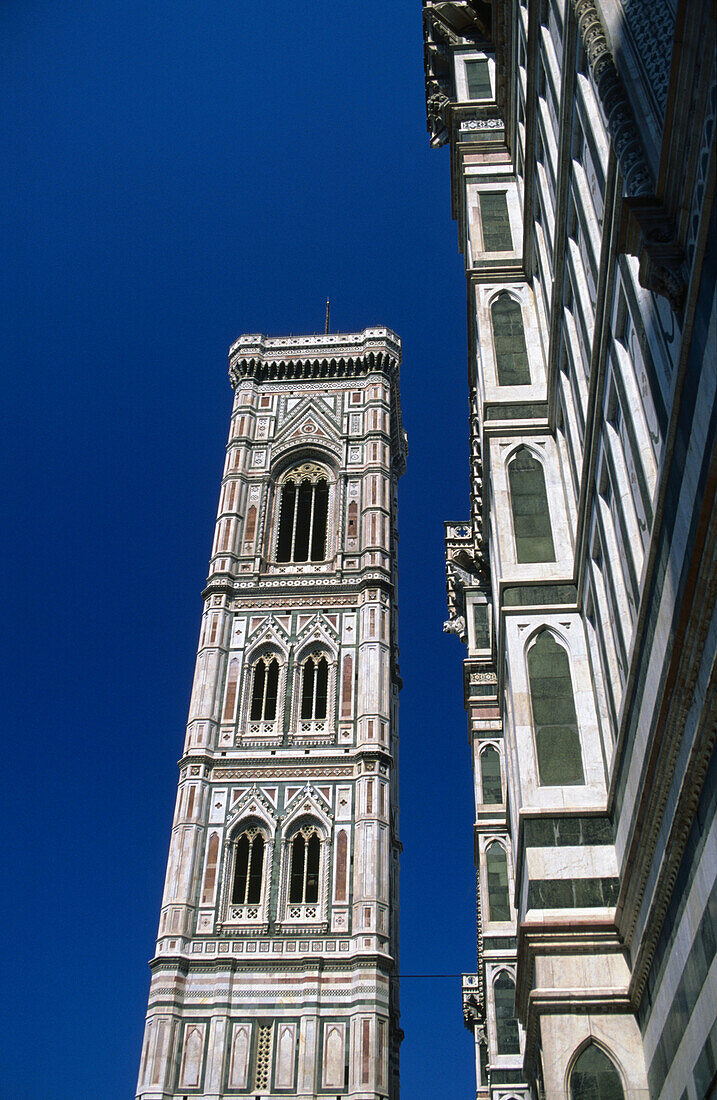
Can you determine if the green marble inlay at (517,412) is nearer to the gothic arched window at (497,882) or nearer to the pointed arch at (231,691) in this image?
the gothic arched window at (497,882)

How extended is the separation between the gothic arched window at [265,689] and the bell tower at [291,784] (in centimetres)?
6

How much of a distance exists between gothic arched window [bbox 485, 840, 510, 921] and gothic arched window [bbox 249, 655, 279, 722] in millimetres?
16840

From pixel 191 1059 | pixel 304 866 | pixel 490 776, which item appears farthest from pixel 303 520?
pixel 490 776

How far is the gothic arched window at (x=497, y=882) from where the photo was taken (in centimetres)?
1830

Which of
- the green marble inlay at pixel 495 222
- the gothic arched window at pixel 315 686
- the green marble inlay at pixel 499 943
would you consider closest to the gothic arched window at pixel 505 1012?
the green marble inlay at pixel 499 943

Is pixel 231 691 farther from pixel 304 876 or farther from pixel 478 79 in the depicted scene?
pixel 478 79

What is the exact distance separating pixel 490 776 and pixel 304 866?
1305 centimetres

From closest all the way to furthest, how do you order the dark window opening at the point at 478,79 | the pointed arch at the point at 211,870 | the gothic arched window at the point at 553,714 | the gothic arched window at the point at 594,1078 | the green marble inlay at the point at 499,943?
the gothic arched window at the point at 594,1078
the gothic arched window at the point at 553,714
the dark window opening at the point at 478,79
the green marble inlay at the point at 499,943
the pointed arch at the point at 211,870

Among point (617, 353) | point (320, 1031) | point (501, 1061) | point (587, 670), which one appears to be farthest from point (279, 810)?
point (617, 353)

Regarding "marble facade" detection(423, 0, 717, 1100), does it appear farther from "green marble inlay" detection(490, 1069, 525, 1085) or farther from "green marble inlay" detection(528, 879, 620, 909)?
"green marble inlay" detection(490, 1069, 525, 1085)

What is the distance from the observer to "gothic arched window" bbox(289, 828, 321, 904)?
31281 millimetres

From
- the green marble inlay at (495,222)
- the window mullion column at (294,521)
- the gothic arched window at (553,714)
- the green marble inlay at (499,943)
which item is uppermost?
the window mullion column at (294,521)

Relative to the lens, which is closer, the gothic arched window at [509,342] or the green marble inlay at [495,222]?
the gothic arched window at [509,342]

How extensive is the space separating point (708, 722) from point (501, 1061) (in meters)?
13.6
